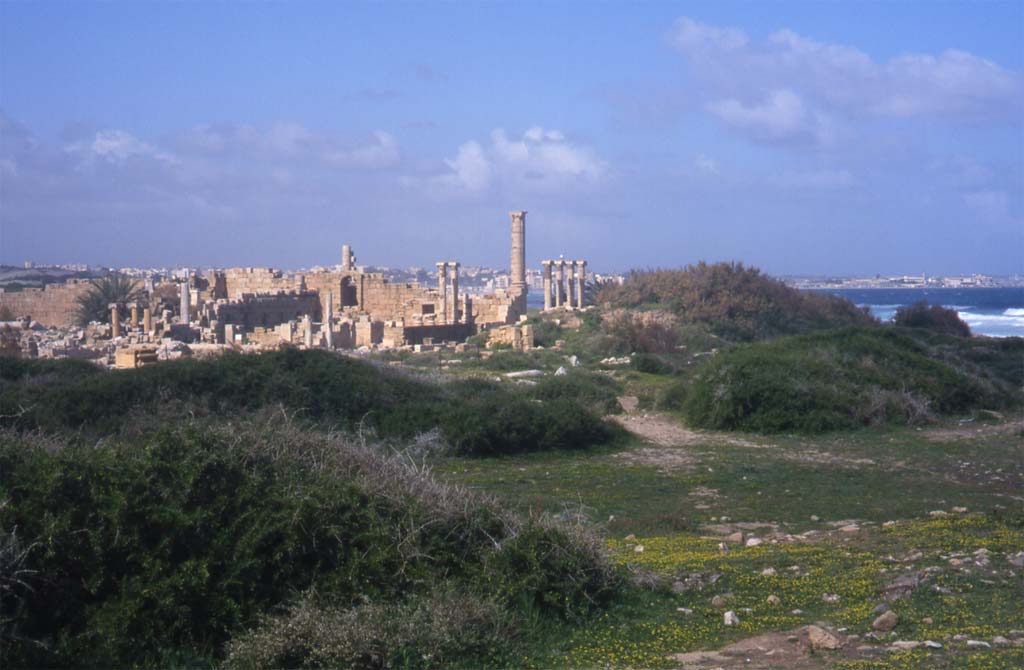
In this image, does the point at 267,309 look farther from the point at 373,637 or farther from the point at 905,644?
the point at 905,644

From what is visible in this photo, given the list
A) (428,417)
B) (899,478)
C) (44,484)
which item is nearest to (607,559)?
(44,484)

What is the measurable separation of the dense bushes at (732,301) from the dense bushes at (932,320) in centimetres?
138

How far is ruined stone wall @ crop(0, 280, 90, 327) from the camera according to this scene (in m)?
42.8

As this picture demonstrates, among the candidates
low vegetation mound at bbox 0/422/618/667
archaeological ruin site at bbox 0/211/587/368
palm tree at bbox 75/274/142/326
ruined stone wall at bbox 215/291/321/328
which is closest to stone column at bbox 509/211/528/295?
archaeological ruin site at bbox 0/211/587/368

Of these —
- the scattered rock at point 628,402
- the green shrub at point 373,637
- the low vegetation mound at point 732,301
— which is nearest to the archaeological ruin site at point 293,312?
the low vegetation mound at point 732,301

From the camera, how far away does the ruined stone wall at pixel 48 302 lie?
42.8 metres

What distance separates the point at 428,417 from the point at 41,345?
763 inches

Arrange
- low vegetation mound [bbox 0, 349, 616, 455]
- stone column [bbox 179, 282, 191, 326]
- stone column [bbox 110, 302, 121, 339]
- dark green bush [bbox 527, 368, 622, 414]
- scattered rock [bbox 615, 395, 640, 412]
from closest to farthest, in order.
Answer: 1. low vegetation mound [bbox 0, 349, 616, 455]
2. dark green bush [bbox 527, 368, 622, 414]
3. scattered rock [bbox 615, 395, 640, 412]
4. stone column [bbox 110, 302, 121, 339]
5. stone column [bbox 179, 282, 191, 326]

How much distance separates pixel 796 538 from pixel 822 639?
3.09 m

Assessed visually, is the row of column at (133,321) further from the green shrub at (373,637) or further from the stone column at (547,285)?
the green shrub at (373,637)

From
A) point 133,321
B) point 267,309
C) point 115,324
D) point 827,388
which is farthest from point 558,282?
point 827,388

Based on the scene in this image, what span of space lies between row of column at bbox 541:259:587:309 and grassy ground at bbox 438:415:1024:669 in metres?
29.5

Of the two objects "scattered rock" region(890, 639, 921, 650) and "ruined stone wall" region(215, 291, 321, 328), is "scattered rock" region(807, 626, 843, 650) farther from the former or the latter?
"ruined stone wall" region(215, 291, 321, 328)

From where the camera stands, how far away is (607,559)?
5766 millimetres
